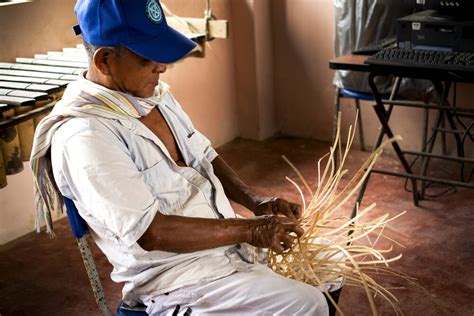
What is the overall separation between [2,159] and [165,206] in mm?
995

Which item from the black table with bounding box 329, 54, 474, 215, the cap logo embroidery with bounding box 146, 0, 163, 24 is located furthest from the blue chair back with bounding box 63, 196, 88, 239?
the black table with bounding box 329, 54, 474, 215

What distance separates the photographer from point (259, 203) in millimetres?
2434

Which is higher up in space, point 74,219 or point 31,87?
point 31,87

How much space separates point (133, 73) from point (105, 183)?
1.24 feet

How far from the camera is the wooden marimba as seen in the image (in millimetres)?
2777

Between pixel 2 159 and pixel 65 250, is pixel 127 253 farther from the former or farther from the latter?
pixel 65 250

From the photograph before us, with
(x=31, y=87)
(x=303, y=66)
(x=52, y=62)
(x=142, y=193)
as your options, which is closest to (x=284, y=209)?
→ (x=142, y=193)

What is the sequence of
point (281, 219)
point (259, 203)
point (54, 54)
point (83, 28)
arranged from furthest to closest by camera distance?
point (54, 54), point (259, 203), point (281, 219), point (83, 28)

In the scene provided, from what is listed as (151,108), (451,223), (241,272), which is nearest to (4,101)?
(151,108)

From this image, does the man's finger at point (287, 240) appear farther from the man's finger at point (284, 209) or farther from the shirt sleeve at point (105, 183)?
the shirt sleeve at point (105, 183)

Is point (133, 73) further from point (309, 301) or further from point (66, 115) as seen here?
point (309, 301)

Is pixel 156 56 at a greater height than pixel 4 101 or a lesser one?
greater

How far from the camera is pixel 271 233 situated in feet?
6.88

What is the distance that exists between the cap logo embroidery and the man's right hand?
647mm
